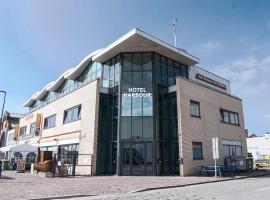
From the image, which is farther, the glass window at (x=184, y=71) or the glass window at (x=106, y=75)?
the glass window at (x=184, y=71)

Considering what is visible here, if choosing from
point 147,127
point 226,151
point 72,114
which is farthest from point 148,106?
point 226,151

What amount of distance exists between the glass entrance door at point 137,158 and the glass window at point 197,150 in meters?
3.74

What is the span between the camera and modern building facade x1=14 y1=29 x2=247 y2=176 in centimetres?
2191

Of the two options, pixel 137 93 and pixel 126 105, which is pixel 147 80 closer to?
pixel 137 93

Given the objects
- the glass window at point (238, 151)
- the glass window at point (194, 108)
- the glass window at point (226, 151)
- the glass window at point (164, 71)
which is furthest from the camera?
the glass window at point (238, 151)

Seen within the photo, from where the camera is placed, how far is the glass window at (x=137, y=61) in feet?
79.1

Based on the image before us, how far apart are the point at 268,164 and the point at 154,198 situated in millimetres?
34884

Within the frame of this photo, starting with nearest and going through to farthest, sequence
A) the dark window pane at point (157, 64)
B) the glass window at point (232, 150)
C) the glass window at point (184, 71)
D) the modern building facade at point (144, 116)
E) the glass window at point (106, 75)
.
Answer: the modern building facade at point (144, 116) < the dark window pane at point (157, 64) < the glass window at point (106, 75) < the glass window at point (232, 150) < the glass window at point (184, 71)

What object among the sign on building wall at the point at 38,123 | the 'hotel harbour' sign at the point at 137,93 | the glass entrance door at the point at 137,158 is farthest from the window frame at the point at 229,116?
the sign on building wall at the point at 38,123

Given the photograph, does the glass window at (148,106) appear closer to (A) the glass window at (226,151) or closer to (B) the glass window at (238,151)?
(A) the glass window at (226,151)

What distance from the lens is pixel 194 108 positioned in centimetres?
2406

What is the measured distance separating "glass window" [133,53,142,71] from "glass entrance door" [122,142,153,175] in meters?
6.61

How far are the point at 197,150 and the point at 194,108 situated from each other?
3645mm

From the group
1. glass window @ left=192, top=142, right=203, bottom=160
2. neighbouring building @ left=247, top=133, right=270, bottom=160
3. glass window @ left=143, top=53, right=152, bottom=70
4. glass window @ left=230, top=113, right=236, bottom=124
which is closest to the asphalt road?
glass window @ left=192, top=142, right=203, bottom=160
